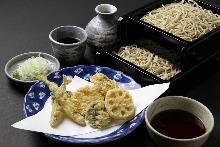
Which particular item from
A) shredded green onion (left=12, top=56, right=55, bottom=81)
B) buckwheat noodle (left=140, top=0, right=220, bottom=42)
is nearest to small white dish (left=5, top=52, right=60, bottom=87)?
shredded green onion (left=12, top=56, right=55, bottom=81)

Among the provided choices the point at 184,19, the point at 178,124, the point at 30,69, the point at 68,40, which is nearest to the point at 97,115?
the point at 178,124

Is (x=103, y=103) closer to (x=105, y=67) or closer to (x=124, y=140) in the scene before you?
(x=124, y=140)

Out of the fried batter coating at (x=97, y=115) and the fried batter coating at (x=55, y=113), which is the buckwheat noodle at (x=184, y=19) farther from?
the fried batter coating at (x=55, y=113)

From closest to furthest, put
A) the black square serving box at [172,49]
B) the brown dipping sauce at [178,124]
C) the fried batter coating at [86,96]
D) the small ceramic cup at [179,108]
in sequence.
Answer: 1. the small ceramic cup at [179,108]
2. the brown dipping sauce at [178,124]
3. the fried batter coating at [86,96]
4. the black square serving box at [172,49]

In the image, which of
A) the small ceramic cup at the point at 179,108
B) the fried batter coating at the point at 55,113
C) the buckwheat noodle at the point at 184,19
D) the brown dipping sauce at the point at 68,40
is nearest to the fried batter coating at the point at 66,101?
the fried batter coating at the point at 55,113

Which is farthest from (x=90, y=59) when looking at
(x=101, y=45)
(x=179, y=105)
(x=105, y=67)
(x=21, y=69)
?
(x=179, y=105)
